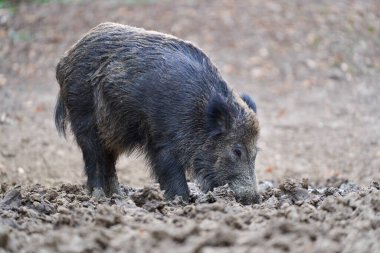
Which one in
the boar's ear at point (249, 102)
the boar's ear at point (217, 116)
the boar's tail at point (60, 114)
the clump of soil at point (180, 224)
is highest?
the boar's ear at point (249, 102)

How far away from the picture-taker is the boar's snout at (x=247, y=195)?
6.61 meters

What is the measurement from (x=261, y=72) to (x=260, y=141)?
290 cm

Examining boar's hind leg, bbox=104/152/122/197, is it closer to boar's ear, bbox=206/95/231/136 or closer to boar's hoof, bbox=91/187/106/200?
boar's hoof, bbox=91/187/106/200

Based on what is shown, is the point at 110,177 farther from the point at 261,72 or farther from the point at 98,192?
the point at 261,72

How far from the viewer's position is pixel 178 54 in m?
6.88

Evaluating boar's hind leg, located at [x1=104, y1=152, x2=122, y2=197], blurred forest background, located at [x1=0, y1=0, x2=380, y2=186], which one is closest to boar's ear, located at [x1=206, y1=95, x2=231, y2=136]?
boar's hind leg, located at [x1=104, y1=152, x2=122, y2=197]

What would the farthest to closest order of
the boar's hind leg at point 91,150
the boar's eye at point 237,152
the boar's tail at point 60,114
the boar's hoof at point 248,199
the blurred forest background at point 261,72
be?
the blurred forest background at point 261,72 → the boar's tail at point 60,114 → the boar's hind leg at point 91,150 → the boar's eye at point 237,152 → the boar's hoof at point 248,199

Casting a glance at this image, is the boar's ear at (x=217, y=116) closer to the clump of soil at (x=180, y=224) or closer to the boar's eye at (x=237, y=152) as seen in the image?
the boar's eye at (x=237, y=152)

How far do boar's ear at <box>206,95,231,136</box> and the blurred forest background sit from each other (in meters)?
3.02

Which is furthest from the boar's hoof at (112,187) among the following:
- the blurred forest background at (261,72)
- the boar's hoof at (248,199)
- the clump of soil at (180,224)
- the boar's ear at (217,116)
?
the blurred forest background at (261,72)

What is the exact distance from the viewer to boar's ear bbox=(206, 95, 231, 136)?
21.8 feet

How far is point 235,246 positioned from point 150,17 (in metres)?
11.2

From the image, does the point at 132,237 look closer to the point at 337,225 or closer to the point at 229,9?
the point at 337,225

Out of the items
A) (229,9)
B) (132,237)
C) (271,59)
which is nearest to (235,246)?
(132,237)
